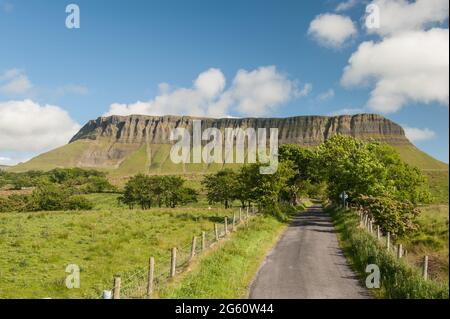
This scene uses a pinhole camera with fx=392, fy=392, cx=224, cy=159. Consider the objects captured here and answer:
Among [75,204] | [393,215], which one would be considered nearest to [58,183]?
[75,204]

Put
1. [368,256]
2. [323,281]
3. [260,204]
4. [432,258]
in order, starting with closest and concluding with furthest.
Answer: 1. [323,281]
2. [368,256]
3. [432,258]
4. [260,204]

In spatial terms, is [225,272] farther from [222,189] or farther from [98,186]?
[98,186]

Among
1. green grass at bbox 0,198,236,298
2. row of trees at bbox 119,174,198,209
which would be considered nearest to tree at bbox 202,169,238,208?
row of trees at bbox 119,174,198,209

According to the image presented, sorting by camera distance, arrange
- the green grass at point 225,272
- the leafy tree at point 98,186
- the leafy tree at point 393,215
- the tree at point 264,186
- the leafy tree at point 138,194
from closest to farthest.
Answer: the green grass at point 225,272 → the leafy tree at point 393,215 → the tree at point 264,186 → the leafy tree at point 138,194 → the leafy tree at point 98,186

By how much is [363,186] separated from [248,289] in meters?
28.4

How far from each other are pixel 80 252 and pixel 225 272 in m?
15.1

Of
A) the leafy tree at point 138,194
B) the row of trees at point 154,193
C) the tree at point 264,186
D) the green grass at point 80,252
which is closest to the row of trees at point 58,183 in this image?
the leafy tree at point 138,194

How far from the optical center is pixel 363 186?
40531 millimetres

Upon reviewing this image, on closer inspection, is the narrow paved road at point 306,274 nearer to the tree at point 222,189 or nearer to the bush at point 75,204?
the tree at point 222,189

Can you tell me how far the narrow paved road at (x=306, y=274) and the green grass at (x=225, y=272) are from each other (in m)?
0.57

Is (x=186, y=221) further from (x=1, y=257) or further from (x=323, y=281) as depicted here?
(x=323, y=281)

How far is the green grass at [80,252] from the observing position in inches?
757

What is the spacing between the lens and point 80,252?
28141 millimetres
